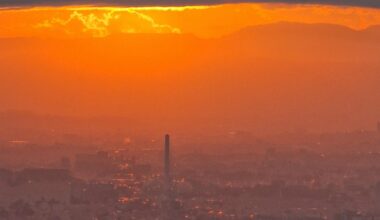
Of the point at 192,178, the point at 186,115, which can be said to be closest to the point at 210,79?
the point at 186,115

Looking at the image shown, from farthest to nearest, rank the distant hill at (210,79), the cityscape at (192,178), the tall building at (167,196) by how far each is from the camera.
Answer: the distant hill at (210,79) → the cityscape at (192,178) → the tall building at (167,196)

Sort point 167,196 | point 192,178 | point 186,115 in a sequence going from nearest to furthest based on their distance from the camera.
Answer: point 167,196 → point 192,178 → point 186,115

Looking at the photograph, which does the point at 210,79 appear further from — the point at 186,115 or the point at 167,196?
the point at 167,196

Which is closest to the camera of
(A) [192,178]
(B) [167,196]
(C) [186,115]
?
(B) [167,196]

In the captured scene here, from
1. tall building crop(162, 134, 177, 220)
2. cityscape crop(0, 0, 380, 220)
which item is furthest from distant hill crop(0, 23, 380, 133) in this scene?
tall building crop(162, 134, 177, 220)

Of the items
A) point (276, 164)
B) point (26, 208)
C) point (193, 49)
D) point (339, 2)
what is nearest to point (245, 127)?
point (193, 49)

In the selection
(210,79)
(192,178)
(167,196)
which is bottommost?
(167,196)

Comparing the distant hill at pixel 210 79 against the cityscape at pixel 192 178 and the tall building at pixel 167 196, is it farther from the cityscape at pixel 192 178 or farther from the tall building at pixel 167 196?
the tall building at pixel 167 196

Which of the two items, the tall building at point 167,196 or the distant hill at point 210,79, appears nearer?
the tall building at point 167,196

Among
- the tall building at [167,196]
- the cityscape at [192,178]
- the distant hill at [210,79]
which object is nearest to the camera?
the tall building at [167,196]

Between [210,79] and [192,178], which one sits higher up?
[210,79]

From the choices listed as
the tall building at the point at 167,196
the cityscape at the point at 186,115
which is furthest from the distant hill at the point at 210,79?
the tall building at the point at 167,196
